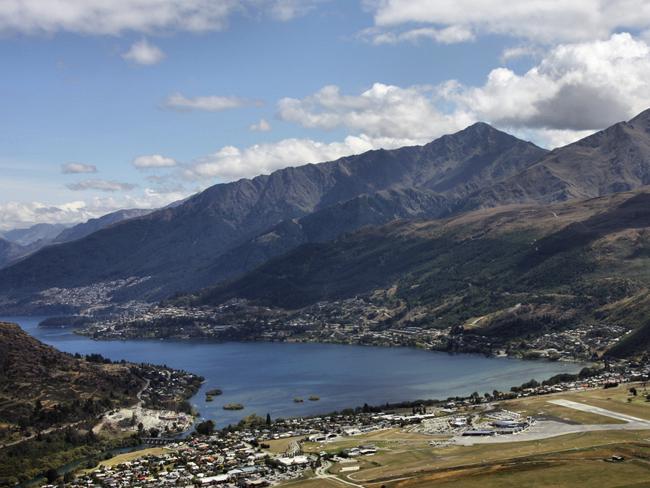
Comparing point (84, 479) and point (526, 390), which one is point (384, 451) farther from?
point (526, 390)

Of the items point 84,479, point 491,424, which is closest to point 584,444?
point 491,424

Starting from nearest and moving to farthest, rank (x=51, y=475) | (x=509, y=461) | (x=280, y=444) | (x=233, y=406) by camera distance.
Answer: (x=509, y=461) < (x=51, y=475) < (x=280, y=444) < (x=233, y=406)

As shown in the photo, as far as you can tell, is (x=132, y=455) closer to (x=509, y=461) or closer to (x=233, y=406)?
(x=233, y=406)

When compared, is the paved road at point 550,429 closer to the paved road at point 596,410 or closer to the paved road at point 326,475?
the paved road at point 596,410

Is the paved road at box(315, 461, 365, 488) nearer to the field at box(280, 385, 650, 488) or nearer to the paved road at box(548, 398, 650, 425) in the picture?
the field at box(280, 385, 650, 488)

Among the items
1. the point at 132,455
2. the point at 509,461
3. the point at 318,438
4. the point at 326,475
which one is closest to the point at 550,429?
the point at 509,461

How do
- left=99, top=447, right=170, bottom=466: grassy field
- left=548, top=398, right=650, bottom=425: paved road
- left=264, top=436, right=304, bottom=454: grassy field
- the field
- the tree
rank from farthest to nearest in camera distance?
left=99, top=447, right=170, bottom=466: grassy field
left=548, top=398, right=650, bottom=425: paved road
left=264, top=436, right=304, bottom=454: grassy field
the tree
the field

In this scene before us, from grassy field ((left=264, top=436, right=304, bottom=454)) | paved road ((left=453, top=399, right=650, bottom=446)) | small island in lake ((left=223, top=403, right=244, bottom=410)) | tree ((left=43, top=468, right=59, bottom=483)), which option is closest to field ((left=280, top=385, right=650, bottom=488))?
paved road ((left=453, top=399, right=650, bottom=446))

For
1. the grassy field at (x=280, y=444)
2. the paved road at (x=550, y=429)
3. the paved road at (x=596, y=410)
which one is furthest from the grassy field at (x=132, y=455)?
the paved road at (x=596, y=410)
